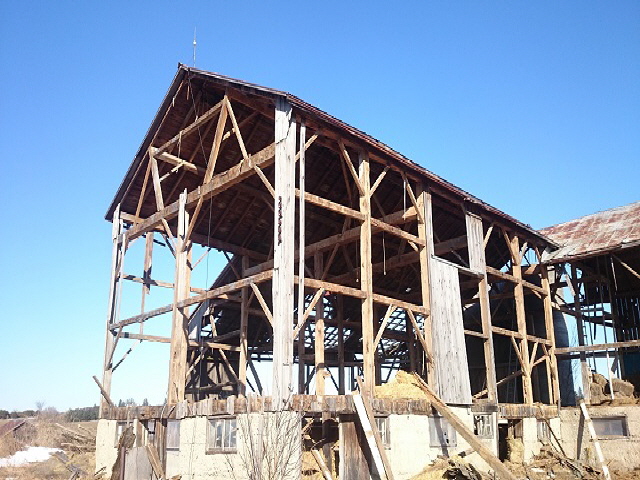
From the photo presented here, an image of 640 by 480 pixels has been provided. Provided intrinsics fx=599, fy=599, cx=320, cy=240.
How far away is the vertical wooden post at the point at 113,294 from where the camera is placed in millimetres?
22172

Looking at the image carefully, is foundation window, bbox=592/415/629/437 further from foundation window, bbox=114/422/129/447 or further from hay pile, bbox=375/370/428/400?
foundation window, bbox=114/422/129/447

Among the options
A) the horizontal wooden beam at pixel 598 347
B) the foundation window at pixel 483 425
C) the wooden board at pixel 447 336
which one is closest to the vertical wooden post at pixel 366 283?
the wooden board at pixel 447 336

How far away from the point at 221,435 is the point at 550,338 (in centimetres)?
1558

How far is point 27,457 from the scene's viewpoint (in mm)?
31625

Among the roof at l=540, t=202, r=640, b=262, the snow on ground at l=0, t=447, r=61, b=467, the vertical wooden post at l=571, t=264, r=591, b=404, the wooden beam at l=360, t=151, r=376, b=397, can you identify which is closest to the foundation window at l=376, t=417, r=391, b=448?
the wooden beam at l=360, t=151, r=376, b=397

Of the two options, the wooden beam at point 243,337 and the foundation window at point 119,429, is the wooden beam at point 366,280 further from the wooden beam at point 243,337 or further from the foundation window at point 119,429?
the foundation window at point 119,429

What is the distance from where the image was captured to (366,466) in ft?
47.1

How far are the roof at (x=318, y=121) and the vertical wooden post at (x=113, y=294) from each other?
90 cm

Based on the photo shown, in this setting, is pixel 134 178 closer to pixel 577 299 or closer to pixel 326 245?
pixel 326 245

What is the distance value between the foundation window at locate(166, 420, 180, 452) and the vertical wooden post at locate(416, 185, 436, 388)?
7.79m

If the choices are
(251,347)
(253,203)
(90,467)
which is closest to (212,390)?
(251,347)

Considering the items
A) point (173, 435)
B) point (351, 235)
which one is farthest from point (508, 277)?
point (173, 435)

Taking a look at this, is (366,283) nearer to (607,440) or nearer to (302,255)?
(302,255)

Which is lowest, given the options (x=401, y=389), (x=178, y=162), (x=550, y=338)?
(x=401, y=389)
